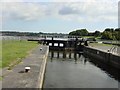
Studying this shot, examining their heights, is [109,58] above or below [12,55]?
below

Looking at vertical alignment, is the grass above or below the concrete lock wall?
above

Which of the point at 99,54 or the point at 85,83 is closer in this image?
the point at 85,83

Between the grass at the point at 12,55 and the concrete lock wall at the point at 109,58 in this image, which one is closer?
the grass at the point at 12,55

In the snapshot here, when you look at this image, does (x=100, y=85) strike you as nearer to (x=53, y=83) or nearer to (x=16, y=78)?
(x=53, y=83)

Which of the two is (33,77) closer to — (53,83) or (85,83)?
(53,83)

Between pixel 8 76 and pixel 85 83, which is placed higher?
pixel 8 76

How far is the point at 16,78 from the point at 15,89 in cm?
188

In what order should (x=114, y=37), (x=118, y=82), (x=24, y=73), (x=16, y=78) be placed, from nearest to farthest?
(x=16, y=78) < (x=24, y=73) < (x=118, y=82) < (x=114, y=37)

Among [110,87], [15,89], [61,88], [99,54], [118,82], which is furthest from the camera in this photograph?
[99,54]

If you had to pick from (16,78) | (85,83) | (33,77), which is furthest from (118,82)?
(16,78)

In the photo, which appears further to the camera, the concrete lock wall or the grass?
the concrete lock wall

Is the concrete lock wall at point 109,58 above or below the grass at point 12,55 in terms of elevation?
below

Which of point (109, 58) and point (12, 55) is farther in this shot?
point (109, 58)

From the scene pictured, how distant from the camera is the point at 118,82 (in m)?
14.1
